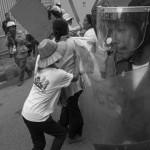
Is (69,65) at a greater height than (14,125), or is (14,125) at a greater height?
(69,65)

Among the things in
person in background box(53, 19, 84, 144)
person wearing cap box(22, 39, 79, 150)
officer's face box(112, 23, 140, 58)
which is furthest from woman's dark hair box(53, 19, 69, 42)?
officer's face box(112, 23, 140, 58)

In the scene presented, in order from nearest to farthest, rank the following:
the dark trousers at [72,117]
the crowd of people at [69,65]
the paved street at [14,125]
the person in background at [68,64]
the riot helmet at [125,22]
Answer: the riot helmet at [125,22], the crowd of people at [69,65], the person in background at [68,64], the dark trousers at [72,117], the paved street at [14,125]

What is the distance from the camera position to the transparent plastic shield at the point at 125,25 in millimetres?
1737

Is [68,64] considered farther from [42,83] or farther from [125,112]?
[125,112]

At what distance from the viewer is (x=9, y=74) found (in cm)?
820

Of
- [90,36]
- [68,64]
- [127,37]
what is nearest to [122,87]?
[127,37]

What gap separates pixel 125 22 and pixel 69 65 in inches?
73.8

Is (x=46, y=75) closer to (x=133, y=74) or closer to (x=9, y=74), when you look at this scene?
(x=133, y=74)

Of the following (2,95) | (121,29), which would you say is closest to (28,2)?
(121,29)

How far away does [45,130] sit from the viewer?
3164mm

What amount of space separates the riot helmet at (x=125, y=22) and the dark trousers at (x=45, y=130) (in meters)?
1.42

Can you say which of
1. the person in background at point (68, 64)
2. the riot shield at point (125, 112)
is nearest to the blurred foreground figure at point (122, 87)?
the riot shield at point (125, 112)

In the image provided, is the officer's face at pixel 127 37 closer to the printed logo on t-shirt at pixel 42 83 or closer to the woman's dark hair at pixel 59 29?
Answer: the printed logo on t-shirt at pixel 42 83

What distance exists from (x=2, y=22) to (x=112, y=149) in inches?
359
